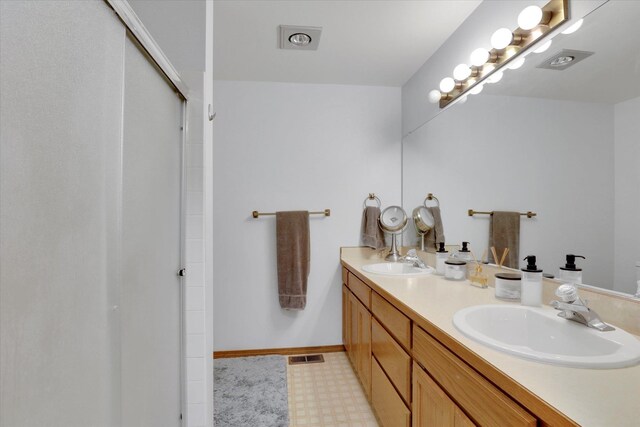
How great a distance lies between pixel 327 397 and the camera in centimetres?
197

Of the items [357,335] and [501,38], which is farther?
[357,335]

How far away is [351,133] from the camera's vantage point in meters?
2.65

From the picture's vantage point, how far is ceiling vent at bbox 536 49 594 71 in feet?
3.79

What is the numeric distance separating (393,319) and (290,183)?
1495mm

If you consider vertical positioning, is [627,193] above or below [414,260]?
above

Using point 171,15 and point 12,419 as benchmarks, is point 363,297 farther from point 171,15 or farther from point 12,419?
point 171,15

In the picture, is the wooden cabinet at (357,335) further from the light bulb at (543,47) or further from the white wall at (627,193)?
the light bulb at (543,47)

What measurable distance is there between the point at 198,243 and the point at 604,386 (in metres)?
1.39

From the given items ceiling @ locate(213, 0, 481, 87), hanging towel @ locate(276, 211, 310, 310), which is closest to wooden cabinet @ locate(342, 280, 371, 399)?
hanging towel @ locate(276, 211, 310, 310)

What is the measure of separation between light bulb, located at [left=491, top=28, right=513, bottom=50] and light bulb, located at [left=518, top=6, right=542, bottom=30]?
0.10 metres

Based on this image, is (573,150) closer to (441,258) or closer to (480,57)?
(480,57)

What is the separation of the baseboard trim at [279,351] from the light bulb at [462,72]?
2.17 m

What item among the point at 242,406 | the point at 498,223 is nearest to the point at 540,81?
the point at 498,223

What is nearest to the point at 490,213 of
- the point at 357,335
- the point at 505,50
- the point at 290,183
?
the point at 505,50
